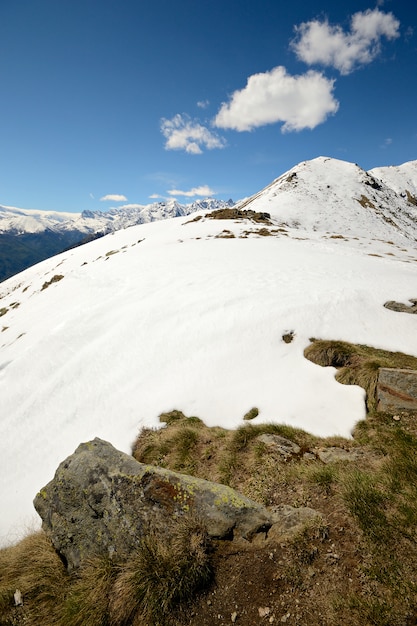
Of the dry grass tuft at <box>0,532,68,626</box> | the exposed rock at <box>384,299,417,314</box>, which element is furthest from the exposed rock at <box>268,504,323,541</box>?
the exposed rock at <box>384,299,417,314</box>

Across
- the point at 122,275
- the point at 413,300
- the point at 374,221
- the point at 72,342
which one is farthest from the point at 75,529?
the point at 374,221

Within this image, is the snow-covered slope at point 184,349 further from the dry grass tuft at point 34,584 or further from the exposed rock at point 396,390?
the dry grass tuft at point 34,584

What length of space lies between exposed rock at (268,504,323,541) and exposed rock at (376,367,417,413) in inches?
200

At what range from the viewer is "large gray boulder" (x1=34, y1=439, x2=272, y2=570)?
554 centimetres

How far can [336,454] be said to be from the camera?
788 cm

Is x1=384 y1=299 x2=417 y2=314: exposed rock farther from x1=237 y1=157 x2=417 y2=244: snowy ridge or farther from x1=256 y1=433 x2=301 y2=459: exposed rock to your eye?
x1=237 y1=157 x2=417 y2=244: snowy ridge

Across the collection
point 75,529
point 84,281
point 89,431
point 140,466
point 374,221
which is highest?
point 374,221

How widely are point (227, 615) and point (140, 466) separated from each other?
3.08 metres

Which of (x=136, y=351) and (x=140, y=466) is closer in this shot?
(x=140, y=466)

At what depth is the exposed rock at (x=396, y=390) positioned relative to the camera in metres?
8.77

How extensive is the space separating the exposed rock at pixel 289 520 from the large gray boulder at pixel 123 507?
184 millimetres

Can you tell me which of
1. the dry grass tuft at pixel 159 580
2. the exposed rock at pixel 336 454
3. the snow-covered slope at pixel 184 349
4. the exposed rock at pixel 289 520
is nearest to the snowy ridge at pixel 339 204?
the snow-covered slope at pixel 184 349

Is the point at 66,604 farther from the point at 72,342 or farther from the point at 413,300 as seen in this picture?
the point at 413,300

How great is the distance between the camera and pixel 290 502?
6445mm
